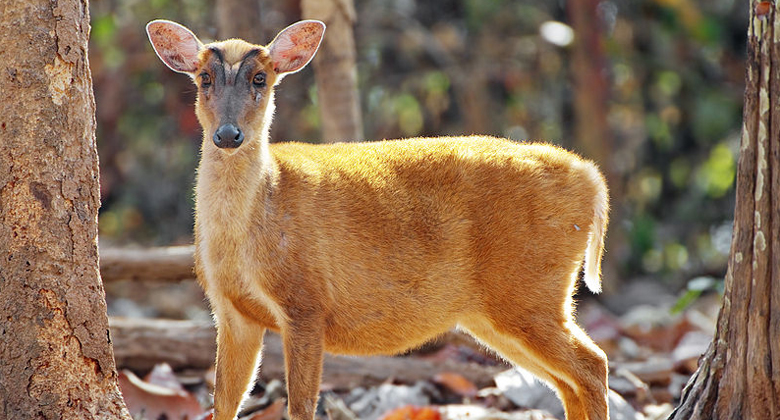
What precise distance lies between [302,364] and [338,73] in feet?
9.89

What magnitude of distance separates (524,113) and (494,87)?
1.61 feet

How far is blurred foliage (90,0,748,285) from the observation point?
10.9m

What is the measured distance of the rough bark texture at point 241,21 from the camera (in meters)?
7.06

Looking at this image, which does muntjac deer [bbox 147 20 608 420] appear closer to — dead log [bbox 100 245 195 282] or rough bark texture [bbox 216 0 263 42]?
dead log [bbox 100 245 195 282]

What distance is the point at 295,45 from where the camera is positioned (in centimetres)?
509

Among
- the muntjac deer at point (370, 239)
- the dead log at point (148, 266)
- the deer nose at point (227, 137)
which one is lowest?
the dead log at point (148, 266)

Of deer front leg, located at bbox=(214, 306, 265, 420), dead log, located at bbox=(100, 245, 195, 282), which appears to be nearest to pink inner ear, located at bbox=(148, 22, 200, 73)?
deer front leg, located at bbox=(214, 306, 265, 420)

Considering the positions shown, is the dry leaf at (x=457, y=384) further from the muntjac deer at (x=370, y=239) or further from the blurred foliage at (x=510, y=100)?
the blurred foliage at (x=510, y=100)

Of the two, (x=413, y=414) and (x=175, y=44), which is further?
(x=413, y=414)

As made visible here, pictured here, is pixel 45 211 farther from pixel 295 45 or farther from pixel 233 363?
pixel 295 45

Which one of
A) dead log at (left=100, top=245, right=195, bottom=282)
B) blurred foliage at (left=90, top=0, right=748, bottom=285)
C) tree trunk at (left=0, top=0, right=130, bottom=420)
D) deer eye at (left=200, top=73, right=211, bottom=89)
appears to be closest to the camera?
tree trunk at (left=0, top=0, right=130, bottom=420)

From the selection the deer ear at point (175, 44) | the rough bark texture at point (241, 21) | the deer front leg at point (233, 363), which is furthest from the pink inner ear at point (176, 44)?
the rough bark texture at point (241, 21)

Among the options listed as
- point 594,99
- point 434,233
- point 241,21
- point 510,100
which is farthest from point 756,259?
point 510,100

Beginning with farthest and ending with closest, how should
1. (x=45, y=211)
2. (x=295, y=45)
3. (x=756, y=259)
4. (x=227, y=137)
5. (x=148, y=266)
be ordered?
1. (x=148, y=266)
2. (x=295, y=45)
3. (x=227, y=137)
4. (x=756, y=259)
5. (x=45, y=211)
